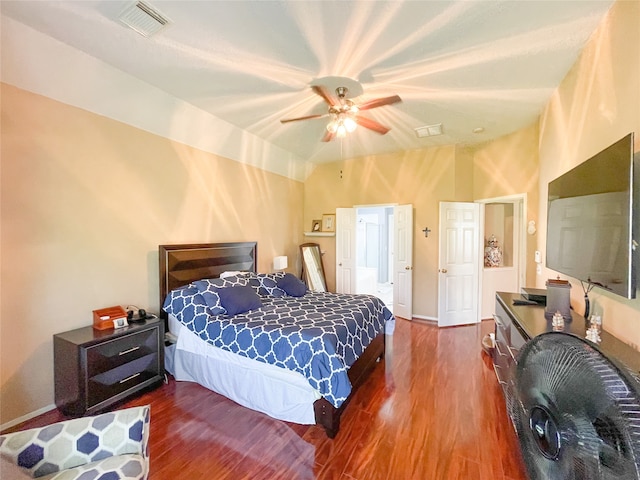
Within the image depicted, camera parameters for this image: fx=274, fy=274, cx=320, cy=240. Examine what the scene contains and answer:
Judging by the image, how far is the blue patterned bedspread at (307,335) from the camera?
6.82 ft

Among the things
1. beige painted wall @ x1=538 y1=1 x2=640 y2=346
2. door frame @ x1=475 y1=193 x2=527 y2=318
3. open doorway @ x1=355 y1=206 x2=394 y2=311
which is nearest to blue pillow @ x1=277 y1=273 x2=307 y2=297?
beige painted wall @ x1=538 y1=1 x2=640 y2=346

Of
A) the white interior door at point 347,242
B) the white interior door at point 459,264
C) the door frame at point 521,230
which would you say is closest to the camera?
the door frame at point 521,230

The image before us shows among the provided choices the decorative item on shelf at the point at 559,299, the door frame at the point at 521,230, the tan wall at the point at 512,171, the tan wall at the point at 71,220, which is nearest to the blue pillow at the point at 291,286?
the tan wall at the point at 71,220

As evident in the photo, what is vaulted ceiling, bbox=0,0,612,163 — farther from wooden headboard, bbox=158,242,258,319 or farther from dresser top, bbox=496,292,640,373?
dresser top, bbox=496,292,640,373

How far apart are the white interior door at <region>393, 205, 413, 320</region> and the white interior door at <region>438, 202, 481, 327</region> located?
492mm

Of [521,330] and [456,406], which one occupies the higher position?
[521,330]

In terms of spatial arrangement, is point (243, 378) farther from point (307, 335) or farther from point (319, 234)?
point (319, 234)

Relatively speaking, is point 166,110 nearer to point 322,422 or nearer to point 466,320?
point 322,422

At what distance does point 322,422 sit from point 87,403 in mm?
1849

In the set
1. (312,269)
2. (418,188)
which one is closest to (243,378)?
(312,269)

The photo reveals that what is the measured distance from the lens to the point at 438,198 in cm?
471

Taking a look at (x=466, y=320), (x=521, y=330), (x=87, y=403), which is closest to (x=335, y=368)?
(x=521, y=330)

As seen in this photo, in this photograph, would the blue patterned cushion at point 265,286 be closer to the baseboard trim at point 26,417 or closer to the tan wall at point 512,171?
the baseboard trim at point 26,417

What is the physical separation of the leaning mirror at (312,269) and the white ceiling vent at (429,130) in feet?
9.48
